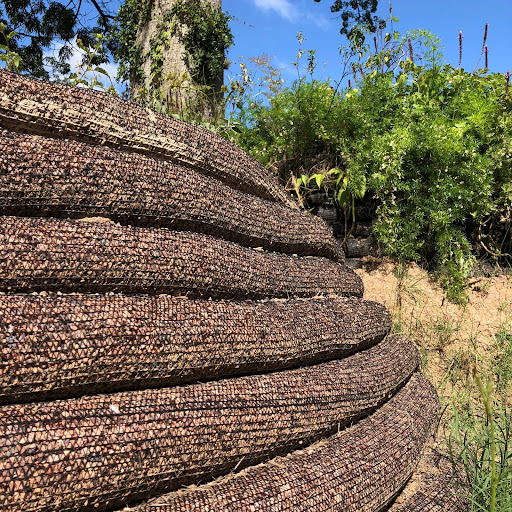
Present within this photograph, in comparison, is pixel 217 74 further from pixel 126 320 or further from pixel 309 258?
pixel 126 320

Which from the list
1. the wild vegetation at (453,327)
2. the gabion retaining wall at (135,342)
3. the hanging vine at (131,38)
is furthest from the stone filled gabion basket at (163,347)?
the hanging vine at (131,38)

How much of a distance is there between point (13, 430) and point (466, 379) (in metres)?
2.95

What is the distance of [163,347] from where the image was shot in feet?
5.71

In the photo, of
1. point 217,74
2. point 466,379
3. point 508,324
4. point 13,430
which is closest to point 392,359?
point 466,379

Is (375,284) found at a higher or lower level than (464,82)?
lower

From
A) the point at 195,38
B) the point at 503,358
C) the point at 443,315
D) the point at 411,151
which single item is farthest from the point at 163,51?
the point at 503,358

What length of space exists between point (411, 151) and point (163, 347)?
288 cm

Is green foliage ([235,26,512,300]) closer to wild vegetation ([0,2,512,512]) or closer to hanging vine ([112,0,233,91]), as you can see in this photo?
wild vegetation ([0,2,512,512])

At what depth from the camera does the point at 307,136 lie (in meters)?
4.17

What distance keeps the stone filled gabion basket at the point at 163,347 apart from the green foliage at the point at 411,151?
1.58 meters

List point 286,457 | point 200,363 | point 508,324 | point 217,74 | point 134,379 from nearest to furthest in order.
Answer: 1. point 134,379
2. point 200,363
3. point 286,457
4. point 508,324
5. point 217,74

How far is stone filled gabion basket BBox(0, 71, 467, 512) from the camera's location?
1509 millimetres

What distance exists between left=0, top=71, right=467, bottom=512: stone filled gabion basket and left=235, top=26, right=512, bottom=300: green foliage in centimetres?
158

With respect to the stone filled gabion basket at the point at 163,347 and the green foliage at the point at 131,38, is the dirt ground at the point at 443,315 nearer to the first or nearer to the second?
the stone filled gabion basket at the point at 163,347
